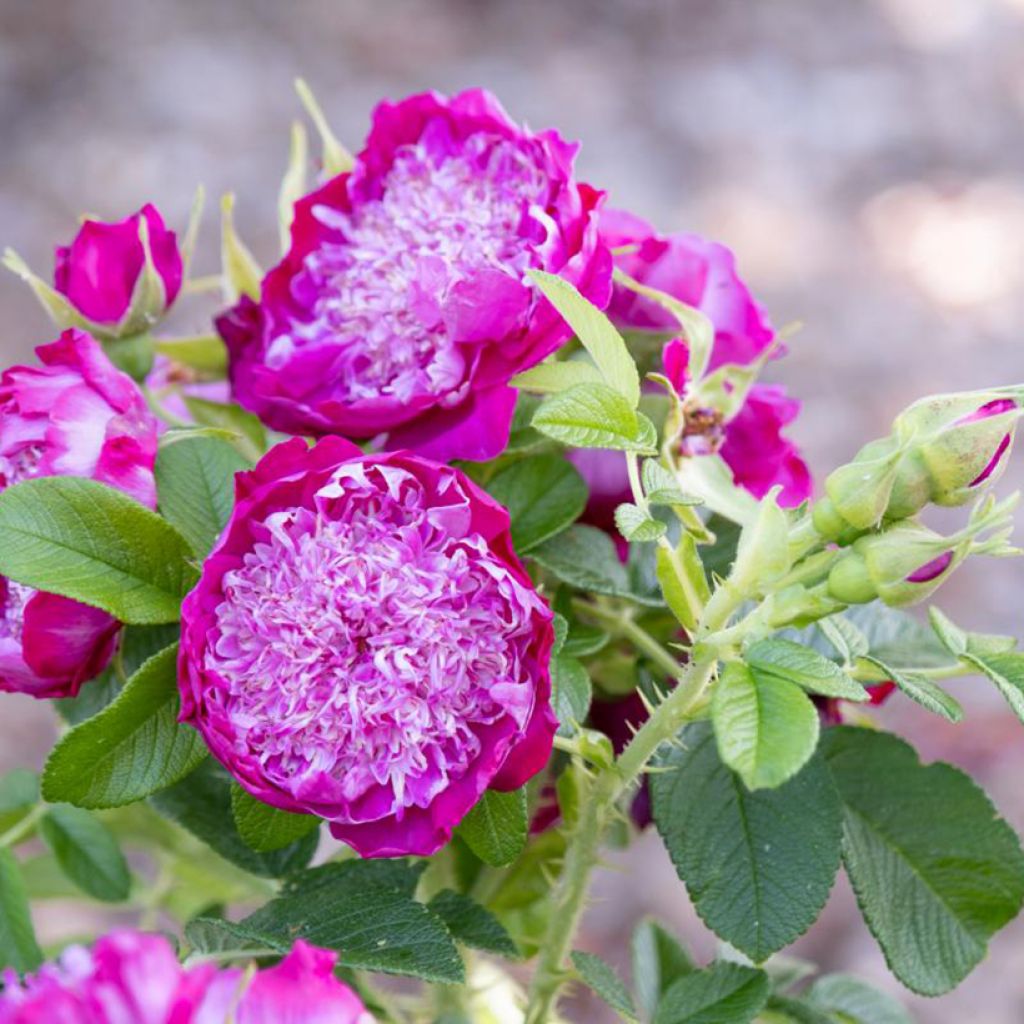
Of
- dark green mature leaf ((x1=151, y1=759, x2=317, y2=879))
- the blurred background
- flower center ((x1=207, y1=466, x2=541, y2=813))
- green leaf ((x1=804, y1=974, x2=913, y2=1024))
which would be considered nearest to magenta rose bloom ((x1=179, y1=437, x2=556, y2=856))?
flower center ((x1=207, y1=466, x2=541, y2=813))

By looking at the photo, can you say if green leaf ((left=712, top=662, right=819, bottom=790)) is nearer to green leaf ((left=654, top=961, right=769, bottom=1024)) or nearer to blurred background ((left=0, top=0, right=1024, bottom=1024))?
green leaf ((left=654, top=961, right=769, bottom=1024))

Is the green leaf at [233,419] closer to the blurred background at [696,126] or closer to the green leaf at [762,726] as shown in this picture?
the green leaf at [762,726]

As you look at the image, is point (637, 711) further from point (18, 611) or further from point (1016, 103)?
point (1016, 103)

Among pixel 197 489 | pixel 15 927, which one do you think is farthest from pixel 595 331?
pixel 15 927

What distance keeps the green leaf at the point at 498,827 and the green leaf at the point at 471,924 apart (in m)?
0.05

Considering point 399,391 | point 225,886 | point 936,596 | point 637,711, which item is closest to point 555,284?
point 399,391

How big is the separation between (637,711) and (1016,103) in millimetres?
1792

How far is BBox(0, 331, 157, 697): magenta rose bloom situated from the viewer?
0.39 m

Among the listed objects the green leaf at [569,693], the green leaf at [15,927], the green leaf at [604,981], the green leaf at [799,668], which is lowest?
the green leaf at [15,927]

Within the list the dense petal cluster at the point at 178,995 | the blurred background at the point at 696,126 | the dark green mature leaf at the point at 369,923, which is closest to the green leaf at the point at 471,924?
the dark green mature leaf at the point at 369,923

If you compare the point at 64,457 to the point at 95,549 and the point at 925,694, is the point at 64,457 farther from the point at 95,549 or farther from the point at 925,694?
the point at 925,694

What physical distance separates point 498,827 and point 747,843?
0.08 m

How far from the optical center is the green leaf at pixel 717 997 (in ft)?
1.42

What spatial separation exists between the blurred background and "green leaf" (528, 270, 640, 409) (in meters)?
1.26
